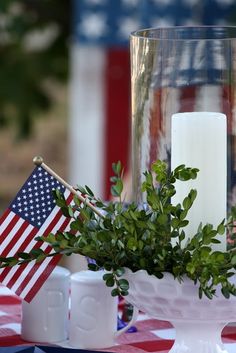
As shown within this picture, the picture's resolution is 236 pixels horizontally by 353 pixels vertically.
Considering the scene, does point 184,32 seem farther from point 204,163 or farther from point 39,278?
point 39,278

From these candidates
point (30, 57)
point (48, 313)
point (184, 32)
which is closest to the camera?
point (184, 32)

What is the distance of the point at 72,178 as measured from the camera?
5332mm

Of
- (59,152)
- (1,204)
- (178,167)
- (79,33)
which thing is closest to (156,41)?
(178,167)

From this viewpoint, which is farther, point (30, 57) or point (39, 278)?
point (30, 57)

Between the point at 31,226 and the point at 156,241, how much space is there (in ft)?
0.74

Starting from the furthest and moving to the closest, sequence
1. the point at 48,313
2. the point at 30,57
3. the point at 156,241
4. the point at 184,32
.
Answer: the point at 30,57
the point at 48,313
the point at 184,32
the point at 156,241

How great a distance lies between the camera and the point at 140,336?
157 cm

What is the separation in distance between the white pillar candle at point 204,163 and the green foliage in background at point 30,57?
379cm

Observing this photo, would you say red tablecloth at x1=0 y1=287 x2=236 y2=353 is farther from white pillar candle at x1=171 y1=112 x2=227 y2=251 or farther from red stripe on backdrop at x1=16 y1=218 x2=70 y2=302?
white pillar candle at x1=171 y1=112 x2=227 y2=251

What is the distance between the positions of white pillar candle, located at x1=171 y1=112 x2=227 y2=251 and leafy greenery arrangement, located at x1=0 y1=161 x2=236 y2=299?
1 centimetres

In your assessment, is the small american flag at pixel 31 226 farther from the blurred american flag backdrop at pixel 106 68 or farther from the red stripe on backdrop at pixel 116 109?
the red stripe on backdrop at pixel 116 109

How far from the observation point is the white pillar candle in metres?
1.29

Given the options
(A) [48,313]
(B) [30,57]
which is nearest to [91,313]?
(A) [48,313]

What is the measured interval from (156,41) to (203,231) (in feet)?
0.85
